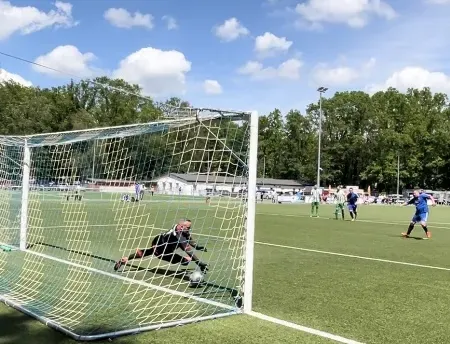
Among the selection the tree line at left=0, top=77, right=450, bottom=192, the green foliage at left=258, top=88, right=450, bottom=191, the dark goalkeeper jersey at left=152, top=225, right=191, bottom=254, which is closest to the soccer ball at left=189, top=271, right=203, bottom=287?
the dark goalkeeper jersey at left=152, top=225, right=191, bottom=254

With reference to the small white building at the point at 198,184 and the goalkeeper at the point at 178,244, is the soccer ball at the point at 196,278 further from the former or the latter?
the small white building at the point at 198,184

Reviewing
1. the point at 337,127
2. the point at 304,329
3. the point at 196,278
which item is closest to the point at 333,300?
the point at 304,329

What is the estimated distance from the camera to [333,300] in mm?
7395

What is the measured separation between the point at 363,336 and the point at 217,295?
100 inches

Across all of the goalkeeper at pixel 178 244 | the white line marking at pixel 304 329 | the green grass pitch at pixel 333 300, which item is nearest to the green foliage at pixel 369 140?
the green grass pitch at pixel 333 300

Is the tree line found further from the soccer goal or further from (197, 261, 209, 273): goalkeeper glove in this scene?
(197, 261, 209, 273): goalkeeper glove

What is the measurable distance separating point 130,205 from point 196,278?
4.70 metres

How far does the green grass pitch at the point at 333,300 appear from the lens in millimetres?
5562

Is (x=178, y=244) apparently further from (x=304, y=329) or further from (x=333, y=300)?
(x=304, y=329)

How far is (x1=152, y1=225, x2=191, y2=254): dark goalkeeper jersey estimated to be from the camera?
8.22 m

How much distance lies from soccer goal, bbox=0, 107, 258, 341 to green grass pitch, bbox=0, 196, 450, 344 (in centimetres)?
32

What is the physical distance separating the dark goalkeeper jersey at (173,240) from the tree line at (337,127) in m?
72.3

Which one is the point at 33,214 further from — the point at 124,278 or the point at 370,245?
the point at 370,245

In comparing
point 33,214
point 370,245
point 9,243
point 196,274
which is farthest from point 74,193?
point 370,245
